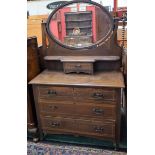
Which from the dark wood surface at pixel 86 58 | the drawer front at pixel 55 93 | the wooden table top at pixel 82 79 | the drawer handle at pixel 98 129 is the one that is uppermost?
the dark wood surface at pixel 86 58

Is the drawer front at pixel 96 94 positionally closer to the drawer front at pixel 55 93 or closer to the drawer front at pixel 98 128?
the drawer front at pixel 55 93

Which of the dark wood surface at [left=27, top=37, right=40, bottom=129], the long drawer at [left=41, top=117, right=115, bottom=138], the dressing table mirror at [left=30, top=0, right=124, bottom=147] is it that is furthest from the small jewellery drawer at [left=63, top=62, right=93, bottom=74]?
the long drawer at [left=41, top=117, right=115, bottom=138]

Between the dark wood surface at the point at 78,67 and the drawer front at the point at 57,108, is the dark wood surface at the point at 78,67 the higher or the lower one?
the higher one

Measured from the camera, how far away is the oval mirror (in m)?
1.74

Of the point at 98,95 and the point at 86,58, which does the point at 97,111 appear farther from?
the point at 86,58

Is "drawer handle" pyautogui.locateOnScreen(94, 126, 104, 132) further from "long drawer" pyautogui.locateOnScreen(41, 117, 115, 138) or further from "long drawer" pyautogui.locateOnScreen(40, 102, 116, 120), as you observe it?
"long drawer" pyautogui.locateOnScreen(40, 102, 116, 120)

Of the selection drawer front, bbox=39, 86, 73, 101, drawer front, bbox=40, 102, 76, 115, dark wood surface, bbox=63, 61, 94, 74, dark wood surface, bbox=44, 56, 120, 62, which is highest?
dark wood surface, bbox=44, 56, 120, 62

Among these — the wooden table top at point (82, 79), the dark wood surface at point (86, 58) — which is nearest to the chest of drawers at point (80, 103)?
the wooden table top at point (82, 79)

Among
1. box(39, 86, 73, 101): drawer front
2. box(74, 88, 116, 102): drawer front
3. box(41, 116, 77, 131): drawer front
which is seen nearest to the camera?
box(74, 88, 116, 102): drawer front

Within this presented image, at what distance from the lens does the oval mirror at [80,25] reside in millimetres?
1743

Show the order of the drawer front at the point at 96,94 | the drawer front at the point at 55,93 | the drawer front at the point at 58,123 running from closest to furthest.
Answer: the drawer front at the point at 96,94
the drawer front at the point at 55,93
the drawer front at the point at 58,123
